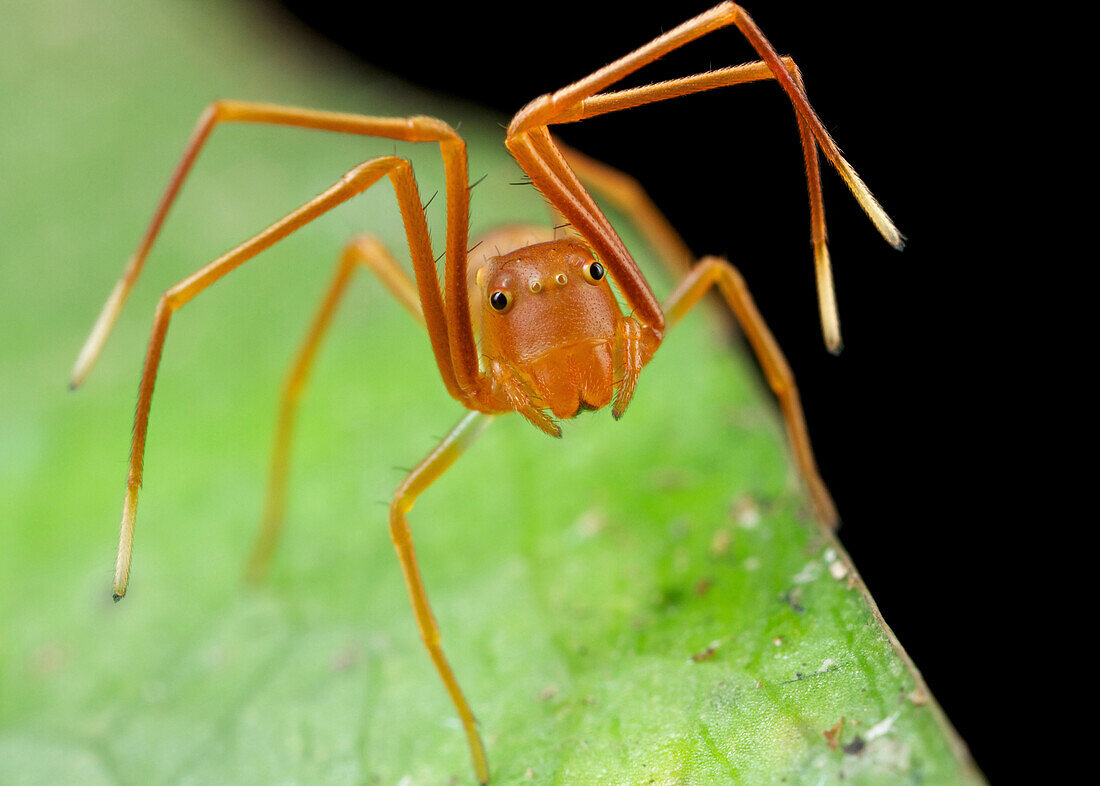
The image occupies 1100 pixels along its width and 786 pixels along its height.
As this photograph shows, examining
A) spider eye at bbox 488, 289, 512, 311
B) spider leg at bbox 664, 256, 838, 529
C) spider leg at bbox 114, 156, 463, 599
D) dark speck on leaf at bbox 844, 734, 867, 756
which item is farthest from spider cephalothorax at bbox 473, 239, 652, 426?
dark speck on leaf at bbox 844, 734, 867, 756

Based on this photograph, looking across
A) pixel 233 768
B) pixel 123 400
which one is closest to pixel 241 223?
pixel 123 400

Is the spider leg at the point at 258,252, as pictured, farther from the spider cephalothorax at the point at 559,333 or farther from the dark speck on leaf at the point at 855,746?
the dark speck on leaf at the point at 855,746

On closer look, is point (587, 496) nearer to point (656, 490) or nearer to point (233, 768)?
point (656, 490)

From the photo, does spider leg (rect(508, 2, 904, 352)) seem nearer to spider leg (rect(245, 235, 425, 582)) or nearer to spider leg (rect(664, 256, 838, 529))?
spider leg (rect(664, 256, 838, 529))

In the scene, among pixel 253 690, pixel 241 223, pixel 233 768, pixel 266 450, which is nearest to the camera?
pixel 233 768

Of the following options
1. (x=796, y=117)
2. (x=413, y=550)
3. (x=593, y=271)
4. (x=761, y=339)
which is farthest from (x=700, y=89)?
(x=413, y=550)
